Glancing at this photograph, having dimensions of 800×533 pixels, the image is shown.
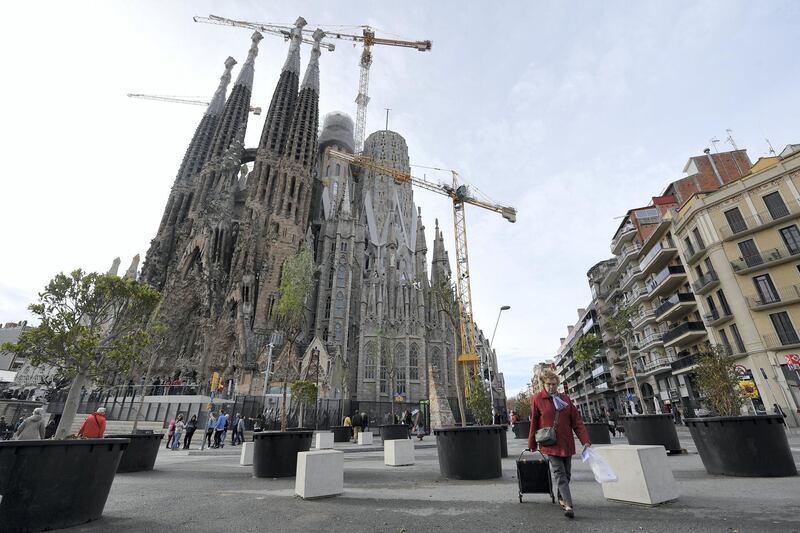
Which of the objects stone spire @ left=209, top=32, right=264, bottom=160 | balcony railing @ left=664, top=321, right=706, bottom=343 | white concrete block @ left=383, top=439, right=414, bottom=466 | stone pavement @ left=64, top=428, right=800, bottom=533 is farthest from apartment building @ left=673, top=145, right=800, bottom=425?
stone spire @ left=209, top=32, right=264, bottom=160

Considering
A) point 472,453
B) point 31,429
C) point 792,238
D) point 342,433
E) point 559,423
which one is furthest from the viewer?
point 792,238

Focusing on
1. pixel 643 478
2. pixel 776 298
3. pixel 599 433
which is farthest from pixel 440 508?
pixel 776 298

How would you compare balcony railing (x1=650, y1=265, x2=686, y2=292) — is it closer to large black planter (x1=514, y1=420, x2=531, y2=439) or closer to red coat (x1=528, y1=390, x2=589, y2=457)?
large black planter (x1=514, y1=420, x2=531, y2=439)

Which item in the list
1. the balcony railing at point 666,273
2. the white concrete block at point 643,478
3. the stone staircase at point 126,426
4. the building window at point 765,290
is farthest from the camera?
the balcony railing at point 666,273

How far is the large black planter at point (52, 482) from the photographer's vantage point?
381cm

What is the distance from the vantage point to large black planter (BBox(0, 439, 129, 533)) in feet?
12.5

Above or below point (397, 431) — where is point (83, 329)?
above

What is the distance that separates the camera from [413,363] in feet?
165

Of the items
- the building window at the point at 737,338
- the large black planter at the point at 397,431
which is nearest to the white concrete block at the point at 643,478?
the large black planter at the point at 397,431

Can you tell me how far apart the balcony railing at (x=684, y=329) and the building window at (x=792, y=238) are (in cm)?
741

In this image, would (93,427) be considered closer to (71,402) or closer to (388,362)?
(71,402)

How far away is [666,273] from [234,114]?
67.4 m

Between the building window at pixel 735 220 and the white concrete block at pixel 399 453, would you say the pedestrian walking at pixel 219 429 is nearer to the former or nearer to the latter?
the white concrete block at pixel 399 453

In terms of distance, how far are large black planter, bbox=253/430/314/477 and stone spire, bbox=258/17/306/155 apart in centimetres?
5237
